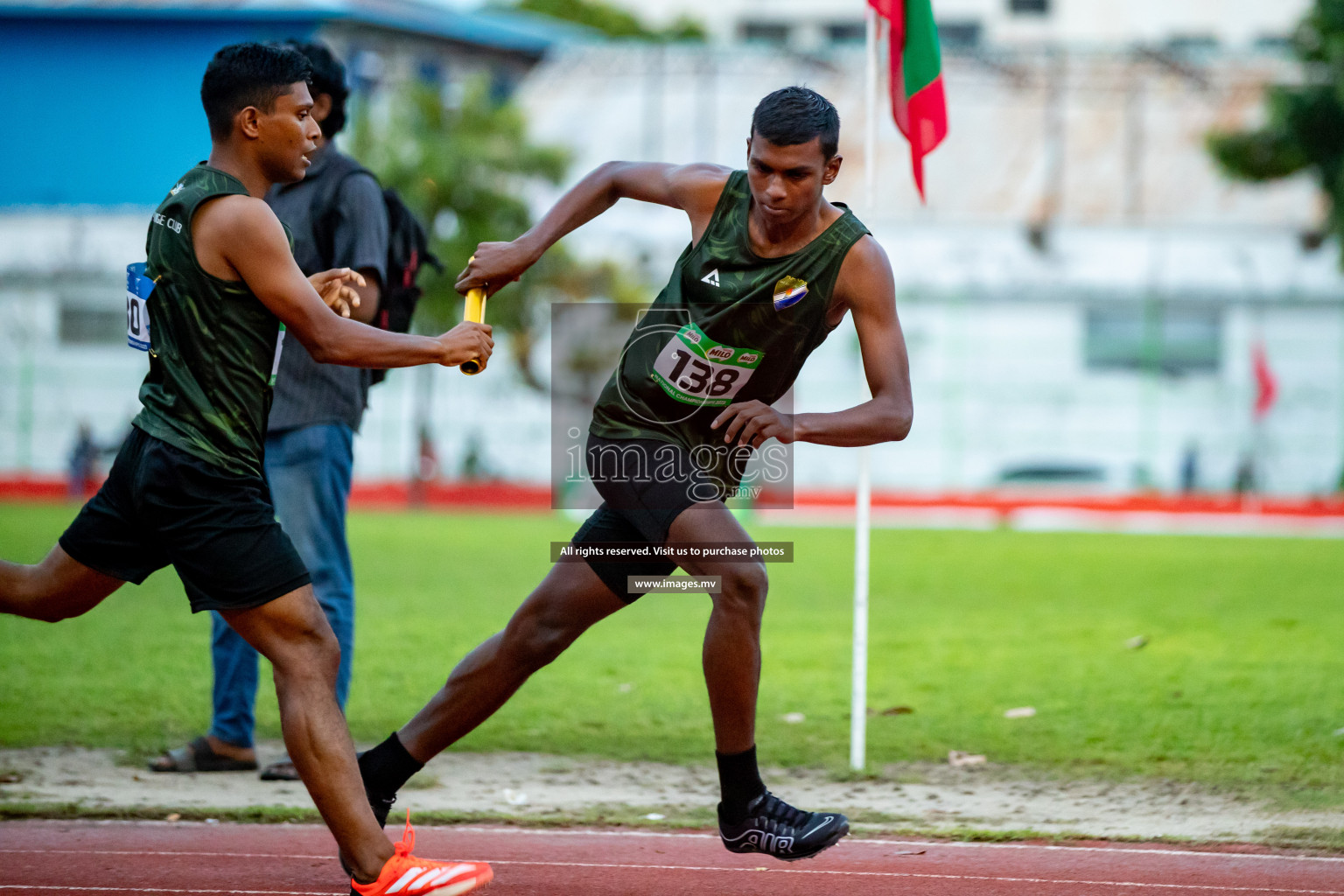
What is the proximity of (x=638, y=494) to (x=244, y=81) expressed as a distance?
5.36ft

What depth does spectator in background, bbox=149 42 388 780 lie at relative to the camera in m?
5.83

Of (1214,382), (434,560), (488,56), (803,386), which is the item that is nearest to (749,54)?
(488,56)

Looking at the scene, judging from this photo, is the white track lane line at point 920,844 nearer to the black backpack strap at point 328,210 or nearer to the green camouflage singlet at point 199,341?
the green camouflage singlet at point 199,341

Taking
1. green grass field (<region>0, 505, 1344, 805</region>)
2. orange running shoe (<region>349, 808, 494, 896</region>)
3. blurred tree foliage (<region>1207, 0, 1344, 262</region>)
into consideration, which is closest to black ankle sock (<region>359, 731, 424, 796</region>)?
orange running shoe (<region>349, 808, 494, 896</region>)

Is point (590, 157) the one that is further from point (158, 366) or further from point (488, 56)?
point (158, 366)

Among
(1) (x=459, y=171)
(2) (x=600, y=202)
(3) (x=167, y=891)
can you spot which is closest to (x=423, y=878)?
(3) (x=167, y=891)

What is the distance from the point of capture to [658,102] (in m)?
46.8

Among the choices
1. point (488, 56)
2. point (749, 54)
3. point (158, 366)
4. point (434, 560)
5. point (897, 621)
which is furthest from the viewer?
point (488, 56)

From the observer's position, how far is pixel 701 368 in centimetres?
451

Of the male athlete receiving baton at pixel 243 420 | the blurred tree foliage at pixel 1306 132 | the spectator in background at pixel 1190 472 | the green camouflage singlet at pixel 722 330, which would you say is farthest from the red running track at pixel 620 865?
the spectator in background at pixel 1190 472

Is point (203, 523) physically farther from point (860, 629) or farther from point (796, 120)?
point (860, 629)

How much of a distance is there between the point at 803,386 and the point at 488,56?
62.0 feet

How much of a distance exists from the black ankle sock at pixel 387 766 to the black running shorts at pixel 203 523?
832mm

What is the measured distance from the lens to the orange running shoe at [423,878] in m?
3.87
